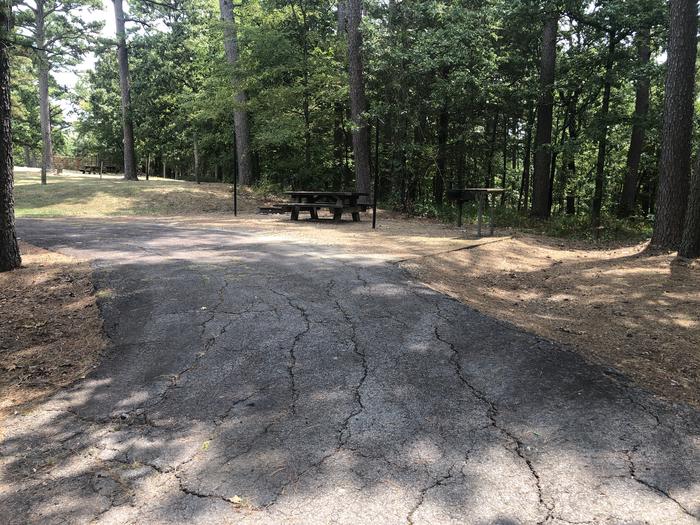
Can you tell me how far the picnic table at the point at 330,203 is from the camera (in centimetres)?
1271

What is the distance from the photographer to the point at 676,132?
878 centimetres

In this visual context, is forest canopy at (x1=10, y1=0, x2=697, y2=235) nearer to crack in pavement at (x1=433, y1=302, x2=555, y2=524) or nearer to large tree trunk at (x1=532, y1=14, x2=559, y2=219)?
large tree trunk at (x1=532, y1=14, x2=559, y2=219)

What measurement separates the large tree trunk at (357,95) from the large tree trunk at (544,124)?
5.35 m

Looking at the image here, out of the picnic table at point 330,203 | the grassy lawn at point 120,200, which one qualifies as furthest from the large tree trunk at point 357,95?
the grassy lawn at point 120,200

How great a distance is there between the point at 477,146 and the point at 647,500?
1843 centimetres

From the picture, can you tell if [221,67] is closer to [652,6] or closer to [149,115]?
[652,6]

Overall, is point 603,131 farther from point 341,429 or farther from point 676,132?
point 341,429

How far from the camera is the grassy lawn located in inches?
621

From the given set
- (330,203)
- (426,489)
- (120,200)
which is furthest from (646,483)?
(120,200)

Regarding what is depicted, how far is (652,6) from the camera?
12312 millimetres

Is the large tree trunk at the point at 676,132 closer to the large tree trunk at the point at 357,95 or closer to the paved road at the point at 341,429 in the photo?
the paved road at the point at 341,429

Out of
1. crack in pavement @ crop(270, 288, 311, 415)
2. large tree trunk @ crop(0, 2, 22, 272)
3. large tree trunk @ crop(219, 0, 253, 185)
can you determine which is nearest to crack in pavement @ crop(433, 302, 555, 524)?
crack in pavement @ crop(270, 288, 311, 415)

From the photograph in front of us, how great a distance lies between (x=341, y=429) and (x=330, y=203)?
404 inches

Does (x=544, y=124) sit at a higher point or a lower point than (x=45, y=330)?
higher
